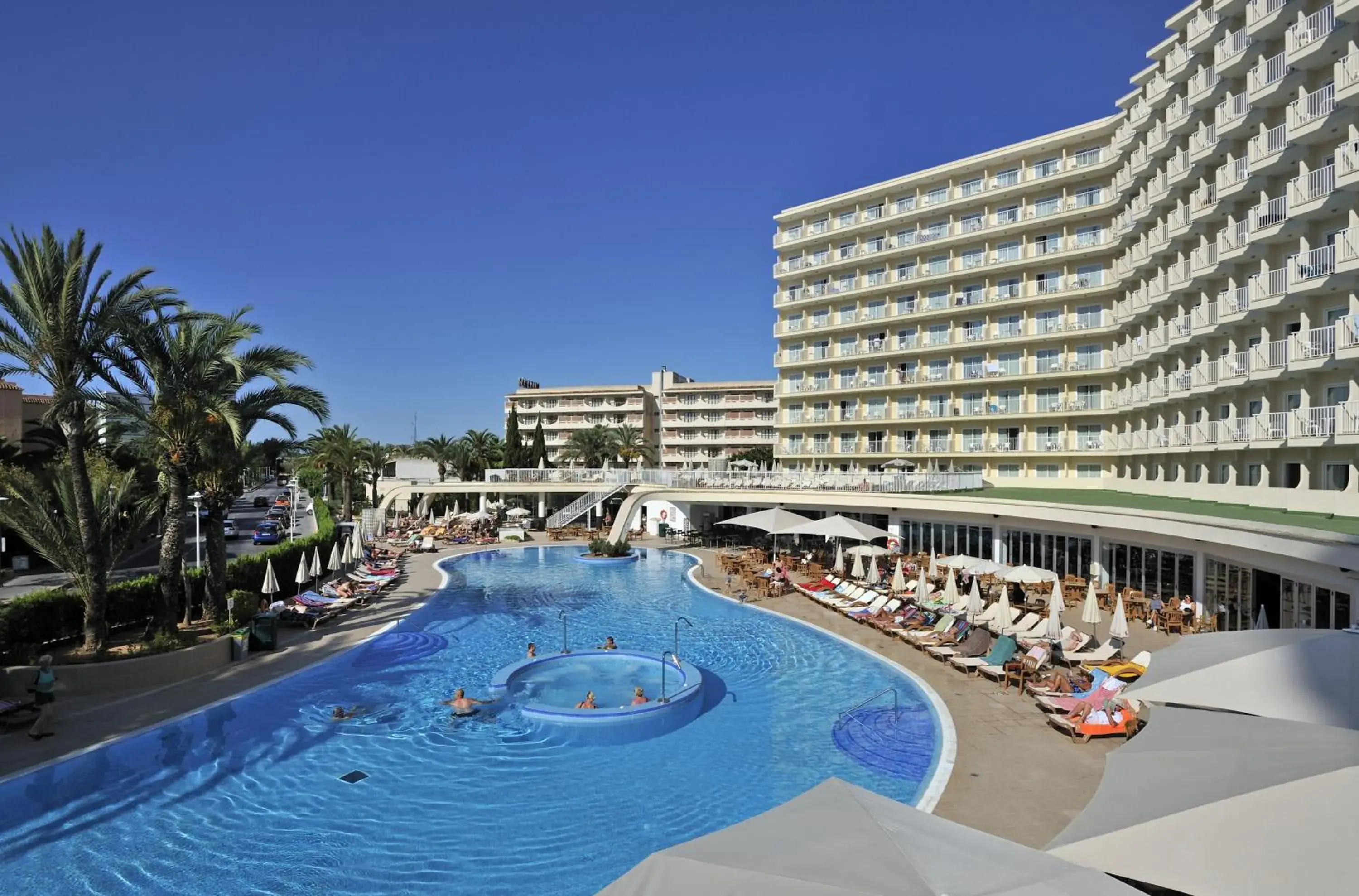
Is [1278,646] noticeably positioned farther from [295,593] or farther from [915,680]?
[295,593]

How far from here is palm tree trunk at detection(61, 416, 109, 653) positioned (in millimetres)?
14836

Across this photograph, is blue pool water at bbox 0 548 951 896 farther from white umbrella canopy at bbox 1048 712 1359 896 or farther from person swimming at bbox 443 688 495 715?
white umbrella canopy at bbox 1048 712 1359 896

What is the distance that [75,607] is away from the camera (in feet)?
55.5

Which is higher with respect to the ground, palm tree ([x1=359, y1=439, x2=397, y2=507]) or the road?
palm tree ([x1=359, y1=439, x2=397, y2=507])

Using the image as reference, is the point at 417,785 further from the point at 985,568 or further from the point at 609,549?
the point at 609,549

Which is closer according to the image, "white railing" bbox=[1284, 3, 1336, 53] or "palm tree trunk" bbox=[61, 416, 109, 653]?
"palm tree trunk" bbox=[61, 416, 109, 653]

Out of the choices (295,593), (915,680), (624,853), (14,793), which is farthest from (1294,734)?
(295,593)

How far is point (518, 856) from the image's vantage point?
383 inches

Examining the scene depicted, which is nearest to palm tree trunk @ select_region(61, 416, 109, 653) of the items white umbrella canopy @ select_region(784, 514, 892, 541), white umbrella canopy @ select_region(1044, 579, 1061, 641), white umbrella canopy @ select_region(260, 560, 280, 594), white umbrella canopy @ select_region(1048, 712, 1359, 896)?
white umbrella canopy @ select_region(260, 560, 280, 594)

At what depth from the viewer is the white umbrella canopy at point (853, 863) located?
375cm

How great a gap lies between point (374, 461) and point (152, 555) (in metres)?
22.9

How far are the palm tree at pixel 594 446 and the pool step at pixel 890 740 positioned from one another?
59.8m

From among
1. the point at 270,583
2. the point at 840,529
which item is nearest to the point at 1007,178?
the point at 840,529

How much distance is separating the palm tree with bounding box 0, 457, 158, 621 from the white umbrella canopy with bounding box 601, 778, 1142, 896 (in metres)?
17.0
